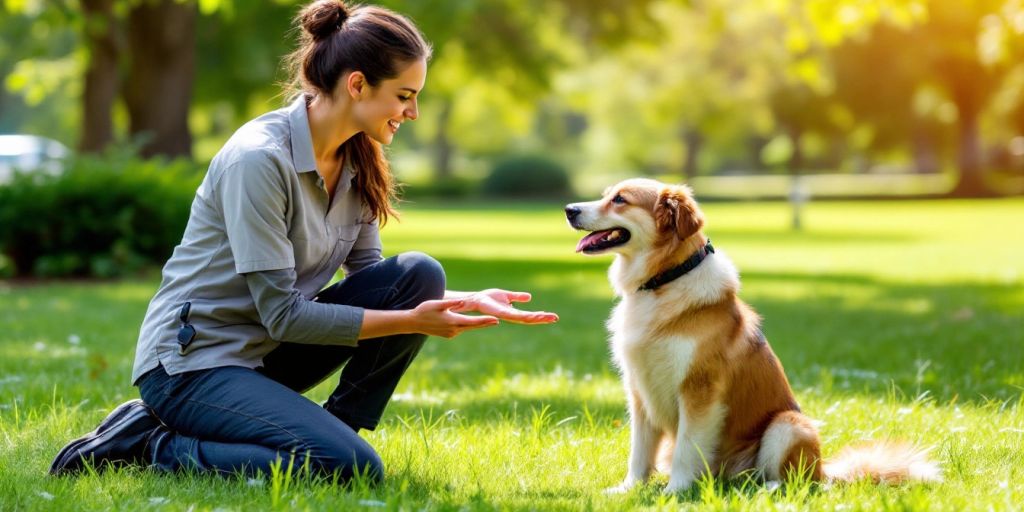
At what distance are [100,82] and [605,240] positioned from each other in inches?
593

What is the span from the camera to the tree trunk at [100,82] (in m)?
16.1

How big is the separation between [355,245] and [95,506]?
5.11 ft

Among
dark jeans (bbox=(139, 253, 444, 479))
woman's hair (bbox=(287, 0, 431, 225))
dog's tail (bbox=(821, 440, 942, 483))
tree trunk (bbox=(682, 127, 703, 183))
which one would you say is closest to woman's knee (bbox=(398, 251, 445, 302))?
dark jeans (bbox=(139, 253, 444, 479))

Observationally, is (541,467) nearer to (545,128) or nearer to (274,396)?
(274,396)

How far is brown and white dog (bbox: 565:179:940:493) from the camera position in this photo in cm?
418

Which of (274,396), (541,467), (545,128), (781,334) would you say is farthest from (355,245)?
(545,128)

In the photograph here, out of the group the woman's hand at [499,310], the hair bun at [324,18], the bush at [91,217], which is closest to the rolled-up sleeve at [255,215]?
the hair bun at [324,18]

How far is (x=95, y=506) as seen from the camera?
3633 millimetres

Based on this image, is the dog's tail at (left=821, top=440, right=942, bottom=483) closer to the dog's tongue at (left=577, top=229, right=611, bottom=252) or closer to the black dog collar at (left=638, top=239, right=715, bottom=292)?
the black dog collar at (left=638, top=239, right=715, bottom=292)

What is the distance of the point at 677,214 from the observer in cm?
440

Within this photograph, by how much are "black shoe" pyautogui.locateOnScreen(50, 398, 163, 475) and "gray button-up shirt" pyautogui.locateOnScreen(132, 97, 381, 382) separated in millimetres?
184

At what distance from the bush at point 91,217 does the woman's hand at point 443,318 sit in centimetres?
986

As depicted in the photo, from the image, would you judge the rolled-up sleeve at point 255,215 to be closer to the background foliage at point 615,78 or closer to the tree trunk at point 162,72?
the background foliage at point 615,78

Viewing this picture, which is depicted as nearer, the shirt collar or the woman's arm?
the woman's arm
